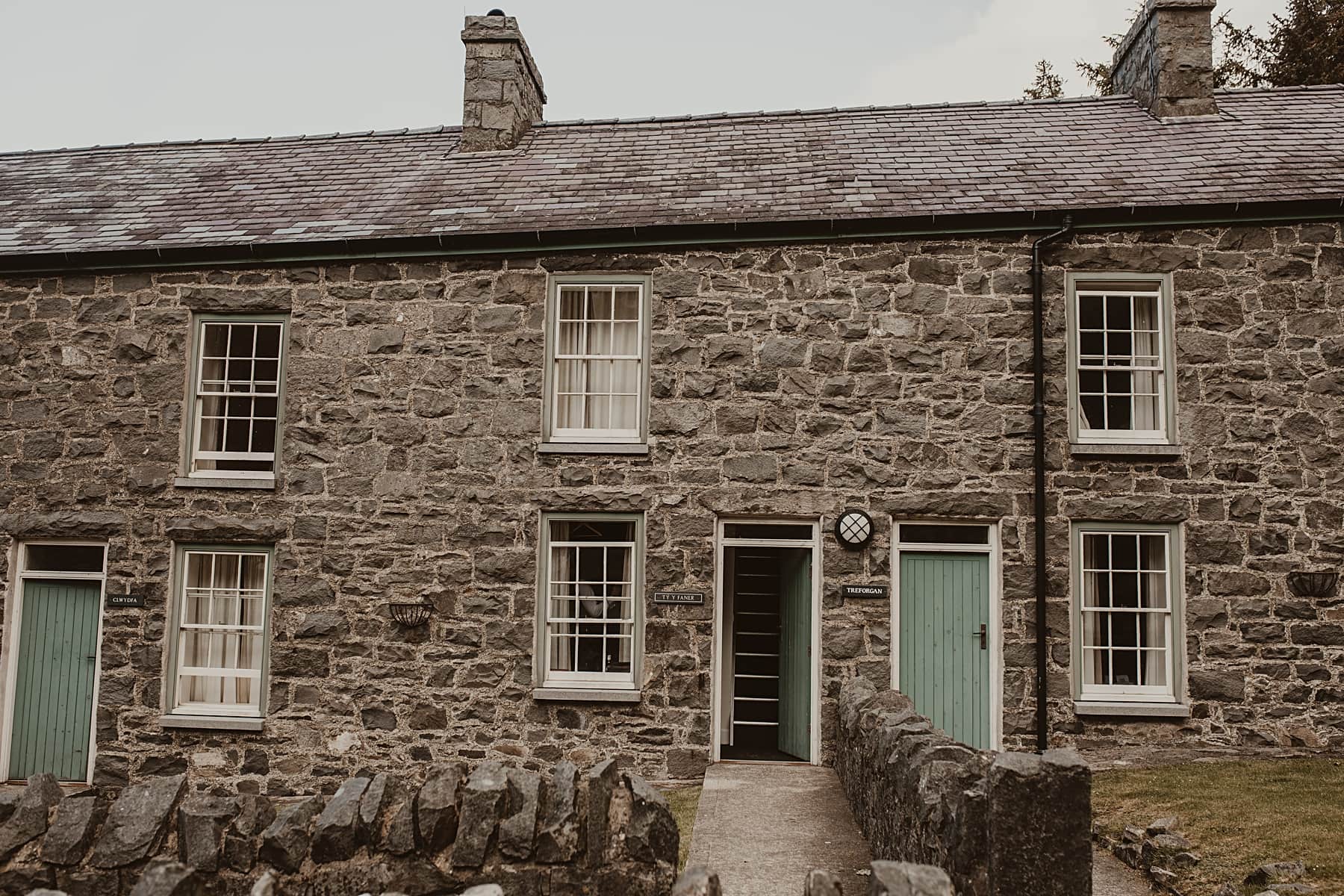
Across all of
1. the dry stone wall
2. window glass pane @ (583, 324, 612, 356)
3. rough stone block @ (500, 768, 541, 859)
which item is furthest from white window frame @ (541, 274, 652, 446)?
the dry stone wall

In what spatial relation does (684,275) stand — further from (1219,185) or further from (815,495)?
(1219,185)

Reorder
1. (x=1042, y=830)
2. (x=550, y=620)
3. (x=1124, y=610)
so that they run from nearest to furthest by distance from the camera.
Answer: (x=1042, y=830) < (x=1124, y=610) < (x=550, y=620)

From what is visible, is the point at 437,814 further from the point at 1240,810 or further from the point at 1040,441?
the point at 1040,441

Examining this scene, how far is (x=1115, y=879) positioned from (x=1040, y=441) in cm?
485

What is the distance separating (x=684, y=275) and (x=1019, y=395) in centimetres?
354

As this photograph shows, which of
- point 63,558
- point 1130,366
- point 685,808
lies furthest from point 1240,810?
point 63,558

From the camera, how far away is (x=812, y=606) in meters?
10.8

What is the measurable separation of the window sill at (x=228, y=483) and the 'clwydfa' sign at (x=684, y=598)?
4235 mm

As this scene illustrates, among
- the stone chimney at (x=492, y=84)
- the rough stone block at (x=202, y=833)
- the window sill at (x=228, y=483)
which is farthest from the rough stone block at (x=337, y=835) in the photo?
the stone chimney at (x=492, y=84)

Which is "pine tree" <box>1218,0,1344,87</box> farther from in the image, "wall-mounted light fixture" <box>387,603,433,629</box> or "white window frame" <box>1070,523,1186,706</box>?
"wall-mounted light fixture" <box>387,603,433,629</box>

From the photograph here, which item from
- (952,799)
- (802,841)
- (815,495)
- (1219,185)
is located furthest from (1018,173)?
(952,799)

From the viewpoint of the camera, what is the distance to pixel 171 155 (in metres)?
14.6

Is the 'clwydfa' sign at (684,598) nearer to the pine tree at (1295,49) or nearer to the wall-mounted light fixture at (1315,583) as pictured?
the wall-mounted light fixture at (1315,583)

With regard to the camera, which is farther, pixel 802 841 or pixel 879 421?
pixel 879 421
